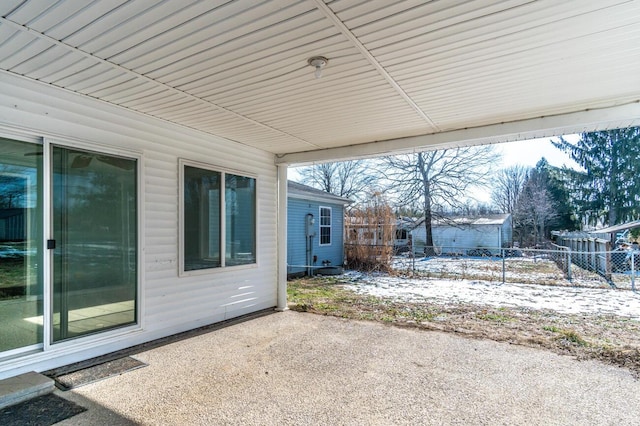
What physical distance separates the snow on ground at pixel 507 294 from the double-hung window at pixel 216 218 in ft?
11.0

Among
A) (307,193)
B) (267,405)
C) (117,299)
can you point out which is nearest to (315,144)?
(117,299)

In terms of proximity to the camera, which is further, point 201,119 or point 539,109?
point 201,119

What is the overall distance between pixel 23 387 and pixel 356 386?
2621mm

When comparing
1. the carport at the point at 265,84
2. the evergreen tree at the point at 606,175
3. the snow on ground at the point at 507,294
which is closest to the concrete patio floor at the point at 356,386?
the carport at the point at 265,84

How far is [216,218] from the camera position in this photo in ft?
16.6

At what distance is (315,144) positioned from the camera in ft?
17.8

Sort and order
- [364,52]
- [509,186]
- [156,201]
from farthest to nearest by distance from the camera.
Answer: [509,186] → [156,201] → [364,52]

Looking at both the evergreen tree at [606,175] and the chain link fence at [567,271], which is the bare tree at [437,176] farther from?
the evergreen tree at [606,175]

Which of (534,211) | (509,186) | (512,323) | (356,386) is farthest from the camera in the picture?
(509,186)

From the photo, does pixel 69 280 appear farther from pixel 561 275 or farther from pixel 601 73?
pixel 561 275

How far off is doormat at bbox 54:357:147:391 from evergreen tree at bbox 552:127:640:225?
75.7 feet

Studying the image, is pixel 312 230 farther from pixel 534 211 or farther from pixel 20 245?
pixel 534 211

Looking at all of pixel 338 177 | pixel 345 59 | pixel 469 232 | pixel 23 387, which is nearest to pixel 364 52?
pixel 345 59

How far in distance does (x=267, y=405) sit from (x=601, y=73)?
3.66 meters
